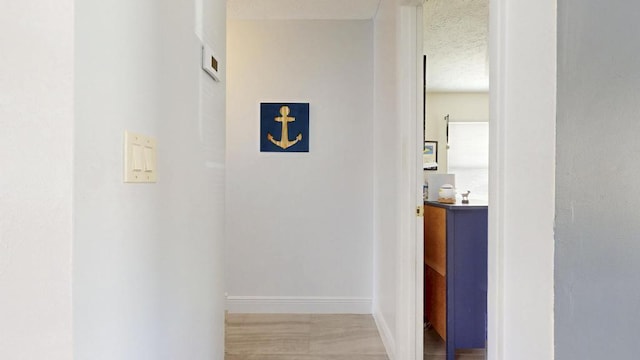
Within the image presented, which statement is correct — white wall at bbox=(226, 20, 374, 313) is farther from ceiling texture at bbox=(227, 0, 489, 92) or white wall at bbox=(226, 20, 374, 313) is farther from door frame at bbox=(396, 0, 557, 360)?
door frame at bbox=(396, 0, 557, 360)

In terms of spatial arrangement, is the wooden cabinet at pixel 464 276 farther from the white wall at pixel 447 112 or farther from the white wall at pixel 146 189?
the white wall at pixel 447 112

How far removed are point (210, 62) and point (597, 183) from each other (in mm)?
1172

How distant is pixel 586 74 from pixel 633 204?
0.83 ft

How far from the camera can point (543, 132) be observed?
0.87 metres

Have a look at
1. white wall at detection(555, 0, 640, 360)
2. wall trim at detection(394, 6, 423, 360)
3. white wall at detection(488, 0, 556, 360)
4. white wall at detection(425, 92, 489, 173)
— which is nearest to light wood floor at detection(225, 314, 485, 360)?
wall trim at detection(394, 6, 423, 360)

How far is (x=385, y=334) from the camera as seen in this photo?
2604 mm

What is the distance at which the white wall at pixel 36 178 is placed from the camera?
1.94ft

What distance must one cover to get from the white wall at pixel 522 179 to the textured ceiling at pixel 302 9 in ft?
6.84

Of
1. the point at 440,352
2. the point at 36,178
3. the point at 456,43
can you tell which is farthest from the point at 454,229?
the point at 456,43

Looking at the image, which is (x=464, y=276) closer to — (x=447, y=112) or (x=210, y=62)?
(x=210, y=62)

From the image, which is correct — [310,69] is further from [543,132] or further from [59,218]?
[59,218]

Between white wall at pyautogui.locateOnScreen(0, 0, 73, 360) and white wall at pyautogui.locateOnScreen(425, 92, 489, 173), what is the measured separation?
218 inches

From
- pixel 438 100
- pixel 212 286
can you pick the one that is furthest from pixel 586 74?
pixel 438 100

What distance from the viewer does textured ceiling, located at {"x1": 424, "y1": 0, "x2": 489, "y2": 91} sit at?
3.07 metres
